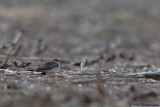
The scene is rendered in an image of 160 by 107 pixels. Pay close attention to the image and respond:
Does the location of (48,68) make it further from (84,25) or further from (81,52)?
(84,25)

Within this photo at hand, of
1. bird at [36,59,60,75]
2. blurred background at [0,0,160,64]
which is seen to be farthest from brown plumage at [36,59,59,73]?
blurred background at [0,0,160,64]

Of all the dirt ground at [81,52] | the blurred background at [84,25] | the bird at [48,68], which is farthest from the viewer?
the blurred background at [84,25]

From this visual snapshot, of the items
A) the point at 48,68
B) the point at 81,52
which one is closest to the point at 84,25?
the point at 81,52

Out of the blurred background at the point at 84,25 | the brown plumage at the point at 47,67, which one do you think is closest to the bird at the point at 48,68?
the brown plumage at the point at 47,67

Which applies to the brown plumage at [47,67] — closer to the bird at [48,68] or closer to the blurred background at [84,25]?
the bird at [48,68]

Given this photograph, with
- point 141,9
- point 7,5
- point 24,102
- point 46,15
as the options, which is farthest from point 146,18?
point 24,102

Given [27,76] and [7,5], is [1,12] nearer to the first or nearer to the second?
[7,5]

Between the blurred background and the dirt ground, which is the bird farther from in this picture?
the blurred background
